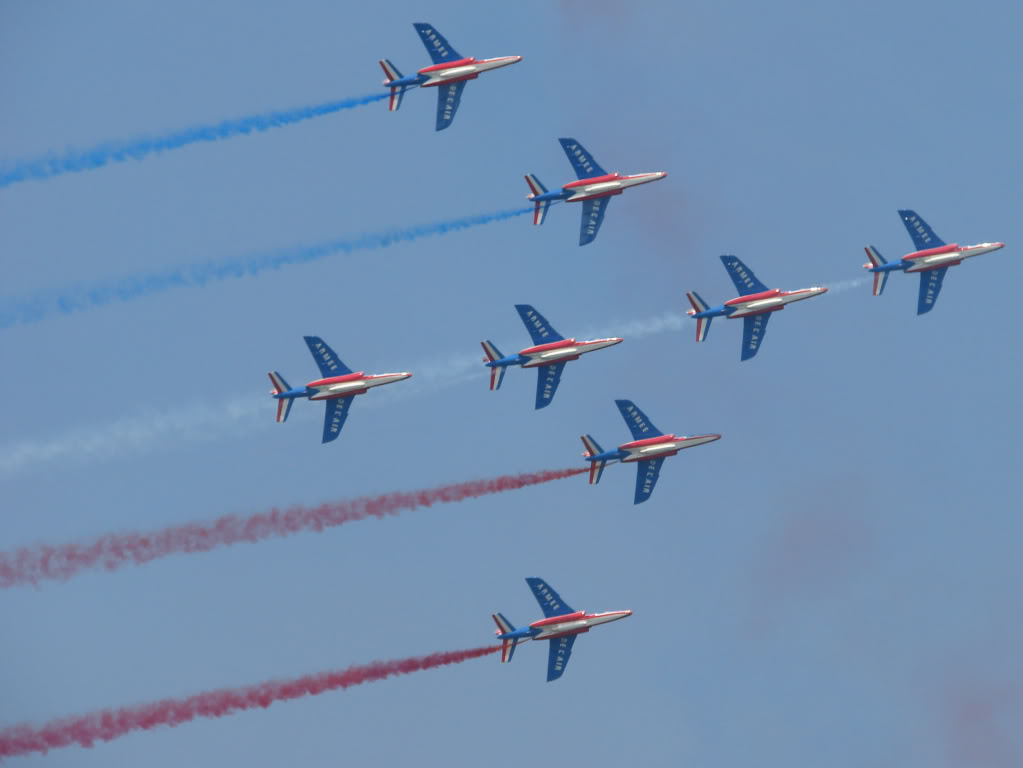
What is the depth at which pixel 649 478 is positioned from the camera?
118m

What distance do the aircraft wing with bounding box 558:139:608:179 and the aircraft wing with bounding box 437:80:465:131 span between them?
6.52 metres

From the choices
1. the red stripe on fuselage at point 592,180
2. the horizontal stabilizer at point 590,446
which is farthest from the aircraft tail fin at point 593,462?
the red stripe on fuselage at point 592,180

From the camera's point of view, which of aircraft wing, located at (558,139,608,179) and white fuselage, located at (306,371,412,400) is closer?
white fuselage, located at (306,371,412,400)

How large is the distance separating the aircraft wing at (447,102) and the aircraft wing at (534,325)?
11.1 meters

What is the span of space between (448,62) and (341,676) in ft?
113

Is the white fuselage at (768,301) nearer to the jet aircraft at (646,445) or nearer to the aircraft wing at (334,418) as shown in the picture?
the jet aircraft at (646,445)

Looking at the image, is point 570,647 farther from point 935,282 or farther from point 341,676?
point 935,282

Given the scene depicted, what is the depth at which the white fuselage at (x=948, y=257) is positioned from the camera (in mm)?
121312

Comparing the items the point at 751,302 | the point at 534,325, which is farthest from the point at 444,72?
the point at 751,302

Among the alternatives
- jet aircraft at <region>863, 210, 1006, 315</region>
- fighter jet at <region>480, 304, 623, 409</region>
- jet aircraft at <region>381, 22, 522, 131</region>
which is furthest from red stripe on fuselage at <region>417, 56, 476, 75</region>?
jet aircraft at <region>863, 210, 1006, 315</region>

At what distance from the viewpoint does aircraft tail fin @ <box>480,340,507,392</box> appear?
112 meters

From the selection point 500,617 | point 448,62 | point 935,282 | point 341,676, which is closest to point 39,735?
point 341,676

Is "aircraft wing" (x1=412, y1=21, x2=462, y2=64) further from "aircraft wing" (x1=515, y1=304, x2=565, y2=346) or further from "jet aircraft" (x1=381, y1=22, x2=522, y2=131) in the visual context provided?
"aircraft wing" (x1=515, y1=304, x2=565, y2=346)

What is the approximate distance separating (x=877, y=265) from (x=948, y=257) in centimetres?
590
